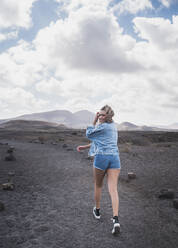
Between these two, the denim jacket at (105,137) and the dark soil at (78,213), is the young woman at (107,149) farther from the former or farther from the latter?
the dark soil at (78,213)

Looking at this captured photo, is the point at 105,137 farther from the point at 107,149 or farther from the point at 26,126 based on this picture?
the point at 26,126

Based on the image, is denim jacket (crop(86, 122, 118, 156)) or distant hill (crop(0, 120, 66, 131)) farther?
distant hill (crop(0, 120, 66, 131))

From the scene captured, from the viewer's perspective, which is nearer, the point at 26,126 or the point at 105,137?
the point at 105,137

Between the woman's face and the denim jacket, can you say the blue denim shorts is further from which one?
the woman's face

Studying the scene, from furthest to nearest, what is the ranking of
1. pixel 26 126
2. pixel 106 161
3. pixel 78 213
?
pixel 26 126 < pixel 78 213 < pixel 106 161

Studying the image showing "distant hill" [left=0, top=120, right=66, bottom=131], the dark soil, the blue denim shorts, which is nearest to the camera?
the dark soil

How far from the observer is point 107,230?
12.3 ft

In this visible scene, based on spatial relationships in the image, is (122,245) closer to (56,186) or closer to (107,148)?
(107,148)

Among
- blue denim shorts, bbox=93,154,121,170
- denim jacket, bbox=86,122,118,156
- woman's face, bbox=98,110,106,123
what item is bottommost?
blue denim shorts, bbox=93,154,121,170

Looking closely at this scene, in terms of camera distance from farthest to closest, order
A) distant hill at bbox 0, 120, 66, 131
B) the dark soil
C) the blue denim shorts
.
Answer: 1. distant hill at bbox 0, 120, 66, 131
2. the blue denim shorts
3. the dark soil

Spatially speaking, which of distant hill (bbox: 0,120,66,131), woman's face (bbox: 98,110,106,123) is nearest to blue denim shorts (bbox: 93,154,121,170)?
woman's face (bbox: 98,110,106,123)

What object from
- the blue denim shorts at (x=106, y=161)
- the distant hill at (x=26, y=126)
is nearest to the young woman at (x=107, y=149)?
the blue denim shorts at (x=106, y=161)

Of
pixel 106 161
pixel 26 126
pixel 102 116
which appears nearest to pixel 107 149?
pixel 106 161

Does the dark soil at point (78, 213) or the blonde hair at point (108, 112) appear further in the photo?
the blonde hair at point (108, 112)
